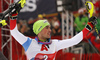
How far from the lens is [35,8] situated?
516 centimetres

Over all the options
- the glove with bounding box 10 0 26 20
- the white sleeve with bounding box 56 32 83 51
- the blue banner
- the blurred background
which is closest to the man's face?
the white sleeve with bounding box 56 32 83 51

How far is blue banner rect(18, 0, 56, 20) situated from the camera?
504 cm

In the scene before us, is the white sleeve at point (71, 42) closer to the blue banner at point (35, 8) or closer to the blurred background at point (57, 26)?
the blurred background at point (57, 26)

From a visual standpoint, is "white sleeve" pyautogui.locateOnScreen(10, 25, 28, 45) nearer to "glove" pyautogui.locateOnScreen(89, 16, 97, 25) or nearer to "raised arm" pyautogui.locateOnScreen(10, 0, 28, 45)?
"raised arm" pyautogui.locateOnScreen(10, 0, 28, 45)

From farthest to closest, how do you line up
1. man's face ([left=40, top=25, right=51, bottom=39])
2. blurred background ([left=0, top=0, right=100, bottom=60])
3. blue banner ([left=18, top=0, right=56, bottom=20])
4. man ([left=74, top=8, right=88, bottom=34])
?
man ([left=74, top=8, right=88, bottom=34])
blue banner ([left=18, top=0, right=56, bottom=20])
blurred background ([left=0, top=0, right=100, bottom=60])
man's face ([left=40, top=25, right=51, bottom=39])

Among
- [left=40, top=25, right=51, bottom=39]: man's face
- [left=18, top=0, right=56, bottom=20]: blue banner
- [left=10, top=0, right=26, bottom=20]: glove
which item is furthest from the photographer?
[left=18, top=0, right=56, bottom=20]: blue banner

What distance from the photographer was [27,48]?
2.06m

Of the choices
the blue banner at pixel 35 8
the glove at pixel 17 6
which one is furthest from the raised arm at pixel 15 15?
the blue banner at pixel 35 8

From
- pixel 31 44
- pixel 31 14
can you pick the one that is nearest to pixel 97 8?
pixel 31 14

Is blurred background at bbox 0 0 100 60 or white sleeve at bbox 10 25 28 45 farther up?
white sleeve at bbox 10 25 28 45

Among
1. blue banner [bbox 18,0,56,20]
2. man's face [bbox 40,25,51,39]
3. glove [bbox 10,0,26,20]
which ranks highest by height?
glove [bbox 10,0,26,20]

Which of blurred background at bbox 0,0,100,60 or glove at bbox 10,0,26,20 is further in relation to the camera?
blurred background at bbox 0,0,100,60

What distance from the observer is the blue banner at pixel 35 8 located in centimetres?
504

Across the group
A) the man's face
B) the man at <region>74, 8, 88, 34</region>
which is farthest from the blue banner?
the man's face
